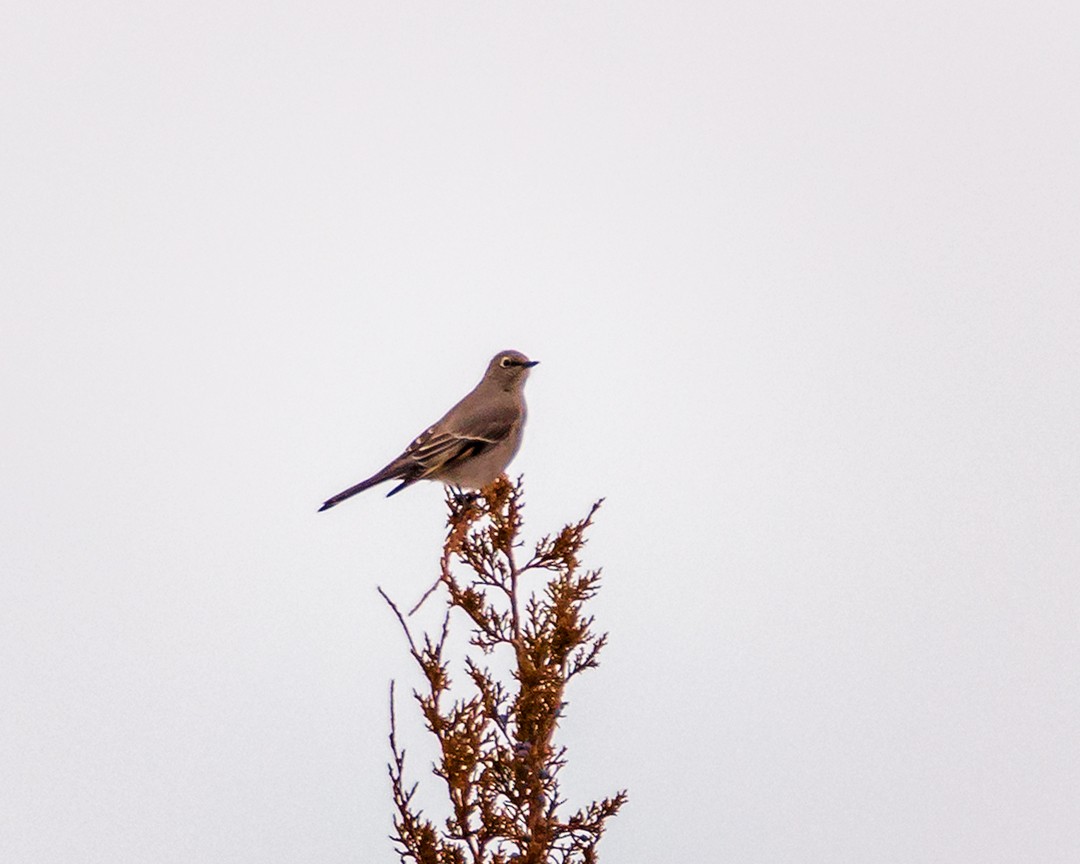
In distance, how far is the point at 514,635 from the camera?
831cm

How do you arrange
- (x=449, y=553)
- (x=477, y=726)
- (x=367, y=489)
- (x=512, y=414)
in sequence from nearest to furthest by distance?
(x=477, y=726), (x=449, y=553), (x=367, y=489), (x=512, y=414)

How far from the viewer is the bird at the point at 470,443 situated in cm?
1098

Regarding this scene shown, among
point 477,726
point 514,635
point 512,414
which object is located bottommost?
point 477,726

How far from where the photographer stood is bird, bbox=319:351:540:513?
11.0 m

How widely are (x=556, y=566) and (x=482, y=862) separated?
1807mm

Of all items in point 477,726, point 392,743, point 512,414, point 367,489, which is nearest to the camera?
point 392,743

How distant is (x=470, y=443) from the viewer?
11.2 metres

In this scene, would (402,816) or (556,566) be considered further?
(556,566)

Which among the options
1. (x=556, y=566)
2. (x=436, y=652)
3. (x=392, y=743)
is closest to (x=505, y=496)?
(x=556, y=566)

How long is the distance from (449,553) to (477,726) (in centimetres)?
112

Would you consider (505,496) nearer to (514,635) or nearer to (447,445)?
(514,635)

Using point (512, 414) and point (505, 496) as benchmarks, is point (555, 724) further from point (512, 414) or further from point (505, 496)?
point (512, 414)

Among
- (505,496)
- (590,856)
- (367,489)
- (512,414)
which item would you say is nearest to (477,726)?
(590,856)

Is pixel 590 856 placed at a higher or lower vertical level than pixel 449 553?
lower
